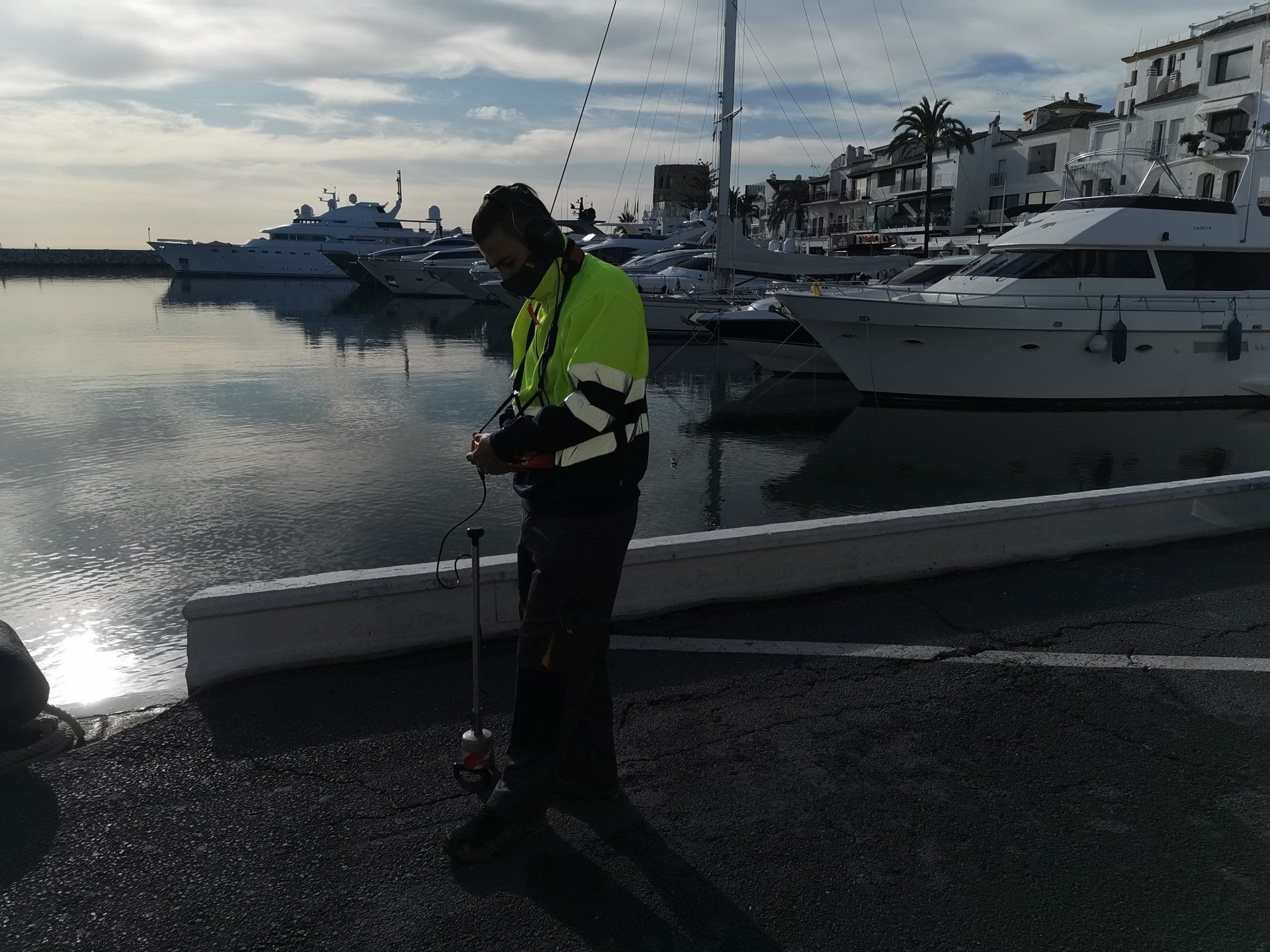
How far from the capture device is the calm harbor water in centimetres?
737

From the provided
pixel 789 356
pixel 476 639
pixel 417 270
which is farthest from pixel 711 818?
pixel 417 270

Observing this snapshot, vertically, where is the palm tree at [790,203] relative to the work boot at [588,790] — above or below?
above

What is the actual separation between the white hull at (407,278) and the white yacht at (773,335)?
3515cm

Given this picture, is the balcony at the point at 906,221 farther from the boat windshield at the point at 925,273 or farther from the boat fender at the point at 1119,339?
the boat fender at the point at 1119,339

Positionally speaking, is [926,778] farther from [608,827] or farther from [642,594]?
[642,594]

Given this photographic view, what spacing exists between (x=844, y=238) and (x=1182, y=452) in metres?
65.2

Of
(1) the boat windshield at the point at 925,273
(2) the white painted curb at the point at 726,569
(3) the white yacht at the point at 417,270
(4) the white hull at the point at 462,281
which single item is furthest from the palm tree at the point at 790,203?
(2) the white painted curb at the point at 726,569

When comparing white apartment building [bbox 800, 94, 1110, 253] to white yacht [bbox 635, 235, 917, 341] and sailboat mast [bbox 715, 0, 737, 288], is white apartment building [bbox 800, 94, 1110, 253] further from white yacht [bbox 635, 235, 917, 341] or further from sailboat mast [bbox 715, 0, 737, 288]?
sailboat mast [bbox 715, 0, 737, 288]

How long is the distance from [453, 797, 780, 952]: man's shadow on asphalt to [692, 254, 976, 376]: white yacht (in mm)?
17858

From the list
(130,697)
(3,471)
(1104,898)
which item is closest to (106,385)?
(3,471)

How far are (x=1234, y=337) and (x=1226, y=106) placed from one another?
3042 centimetres

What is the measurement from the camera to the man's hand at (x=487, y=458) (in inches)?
106

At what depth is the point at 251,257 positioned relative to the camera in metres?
83.0

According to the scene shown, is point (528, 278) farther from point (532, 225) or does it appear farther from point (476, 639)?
point (476, 639)
